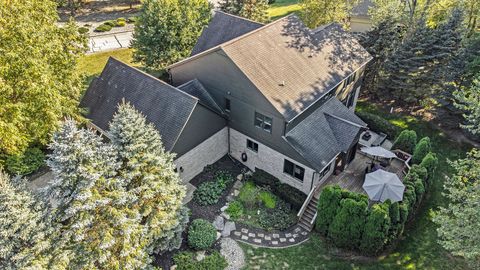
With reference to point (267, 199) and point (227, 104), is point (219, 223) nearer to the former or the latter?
point (267, 199)

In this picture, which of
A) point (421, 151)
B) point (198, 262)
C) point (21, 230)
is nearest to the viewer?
point (21, 230)

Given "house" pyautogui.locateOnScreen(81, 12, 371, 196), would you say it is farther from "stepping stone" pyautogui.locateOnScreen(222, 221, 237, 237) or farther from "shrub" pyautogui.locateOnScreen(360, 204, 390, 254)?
"stepping stone" pyautogui.locateOnScreen(222, 221, 237, 237)

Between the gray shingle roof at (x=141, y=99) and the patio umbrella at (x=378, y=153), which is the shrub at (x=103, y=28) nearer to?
the gray shingle roof at (x=141, y=99)

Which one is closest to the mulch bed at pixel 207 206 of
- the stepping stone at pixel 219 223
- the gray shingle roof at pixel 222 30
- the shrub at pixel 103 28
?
the stepping stone at pixel 219 223

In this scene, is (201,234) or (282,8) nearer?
(201,234)

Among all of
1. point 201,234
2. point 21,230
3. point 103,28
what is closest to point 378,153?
point 201,234

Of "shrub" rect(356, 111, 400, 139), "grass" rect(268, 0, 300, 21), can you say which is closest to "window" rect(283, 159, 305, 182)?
"shrub" rect(356, 111, 400, 139)
